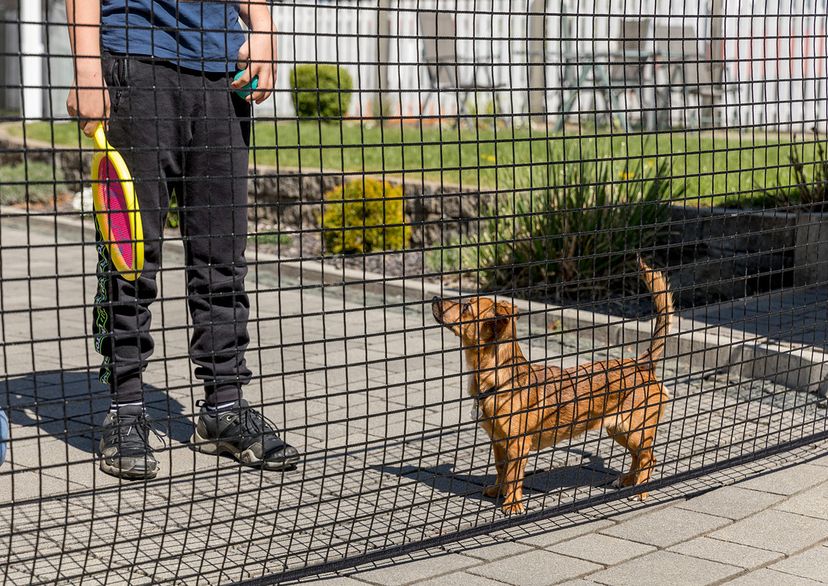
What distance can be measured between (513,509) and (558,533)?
0.20m

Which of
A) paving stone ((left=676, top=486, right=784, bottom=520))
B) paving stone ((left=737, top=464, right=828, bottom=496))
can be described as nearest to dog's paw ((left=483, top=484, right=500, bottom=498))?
paving stone ((left=676, top=486, right=784, bottom=520))

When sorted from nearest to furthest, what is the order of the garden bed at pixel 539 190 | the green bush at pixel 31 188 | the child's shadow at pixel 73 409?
the child's shadow at pixel 73 409 < the garden bed at pixel 539 190 < the green bush at pixel 31 188

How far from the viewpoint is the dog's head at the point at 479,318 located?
127 inches

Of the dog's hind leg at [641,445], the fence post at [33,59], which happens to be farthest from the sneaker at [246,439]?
the fence post at [33,59]

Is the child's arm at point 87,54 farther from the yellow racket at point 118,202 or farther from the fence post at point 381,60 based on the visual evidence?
the fence post at point 381,60

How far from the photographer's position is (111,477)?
3.72 meters

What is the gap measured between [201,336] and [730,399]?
8.16ft

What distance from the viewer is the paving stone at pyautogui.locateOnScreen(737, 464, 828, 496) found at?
3.63m

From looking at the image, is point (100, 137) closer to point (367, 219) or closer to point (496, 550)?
point (496, 550)

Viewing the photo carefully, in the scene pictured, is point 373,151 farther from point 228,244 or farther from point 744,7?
point 228,244

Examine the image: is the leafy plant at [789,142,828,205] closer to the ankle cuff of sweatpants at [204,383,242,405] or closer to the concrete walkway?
the concrete walkway

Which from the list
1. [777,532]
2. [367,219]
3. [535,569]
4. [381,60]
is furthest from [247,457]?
[367,219]

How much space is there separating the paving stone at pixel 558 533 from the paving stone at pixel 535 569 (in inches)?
3.9

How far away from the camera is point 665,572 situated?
292cm
